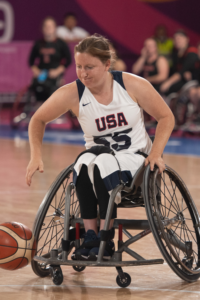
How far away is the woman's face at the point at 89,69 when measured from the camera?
113 inches

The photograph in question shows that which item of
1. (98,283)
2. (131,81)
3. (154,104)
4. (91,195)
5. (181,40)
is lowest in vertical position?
(98,283)

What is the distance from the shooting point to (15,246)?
275 centimetres

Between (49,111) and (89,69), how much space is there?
0.32m

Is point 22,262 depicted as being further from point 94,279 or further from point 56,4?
point 56,4

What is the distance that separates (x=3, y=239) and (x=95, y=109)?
2.56ft

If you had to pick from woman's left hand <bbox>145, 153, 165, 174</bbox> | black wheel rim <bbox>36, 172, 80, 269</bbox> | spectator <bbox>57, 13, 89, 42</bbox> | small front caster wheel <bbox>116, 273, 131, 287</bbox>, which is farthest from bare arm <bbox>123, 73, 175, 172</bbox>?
spectator <bbox>57, 13, 89, 42</bbox>

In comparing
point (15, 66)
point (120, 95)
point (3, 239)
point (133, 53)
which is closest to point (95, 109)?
point (120, 95)

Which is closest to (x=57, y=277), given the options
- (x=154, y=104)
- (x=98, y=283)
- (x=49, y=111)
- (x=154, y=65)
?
(x=98, y=283)

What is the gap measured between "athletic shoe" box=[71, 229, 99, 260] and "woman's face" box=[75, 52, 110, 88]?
0.73m

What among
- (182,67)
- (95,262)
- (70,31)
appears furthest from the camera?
(70,31)

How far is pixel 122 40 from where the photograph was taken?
15039 mm

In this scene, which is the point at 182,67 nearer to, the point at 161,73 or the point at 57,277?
the point at 161,73

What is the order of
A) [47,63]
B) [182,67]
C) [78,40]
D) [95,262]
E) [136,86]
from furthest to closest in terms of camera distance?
[78,40], [47,63], [182,67], [136,86], [95,262]

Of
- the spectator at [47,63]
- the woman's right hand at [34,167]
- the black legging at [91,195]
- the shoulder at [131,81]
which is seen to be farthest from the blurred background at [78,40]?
the black legging at [91,195]
